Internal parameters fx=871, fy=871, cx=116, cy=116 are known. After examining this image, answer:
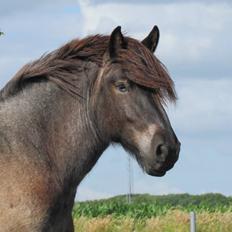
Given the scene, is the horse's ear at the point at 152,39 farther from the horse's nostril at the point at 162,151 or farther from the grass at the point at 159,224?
the grass at the point at 159,224

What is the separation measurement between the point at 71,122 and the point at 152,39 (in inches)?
42.4

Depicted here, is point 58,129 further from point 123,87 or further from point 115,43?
point 115,43

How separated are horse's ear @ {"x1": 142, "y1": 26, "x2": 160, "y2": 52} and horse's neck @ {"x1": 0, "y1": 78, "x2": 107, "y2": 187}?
0.82 m

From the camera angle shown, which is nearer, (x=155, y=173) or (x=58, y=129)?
(x=155, y=173)

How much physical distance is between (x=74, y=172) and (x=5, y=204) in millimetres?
662

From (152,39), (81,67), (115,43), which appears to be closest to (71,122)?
(81,67)

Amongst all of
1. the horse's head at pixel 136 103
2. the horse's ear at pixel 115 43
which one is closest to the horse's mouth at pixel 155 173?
the horse's head at pixel 136 103

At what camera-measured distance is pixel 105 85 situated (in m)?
7.11

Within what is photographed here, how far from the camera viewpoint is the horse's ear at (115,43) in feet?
23.5

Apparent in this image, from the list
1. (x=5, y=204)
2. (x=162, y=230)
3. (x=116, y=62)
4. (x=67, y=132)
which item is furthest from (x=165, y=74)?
(x=162, y=230)

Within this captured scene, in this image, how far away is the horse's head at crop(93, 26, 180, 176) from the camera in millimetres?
6793

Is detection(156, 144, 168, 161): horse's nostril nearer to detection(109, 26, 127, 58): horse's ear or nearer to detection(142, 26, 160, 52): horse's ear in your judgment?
detection(109, 26, 127, 58): horse's ear

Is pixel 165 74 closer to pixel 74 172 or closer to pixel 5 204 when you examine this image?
pixel 74 172

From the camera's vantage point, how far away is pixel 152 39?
754cm
